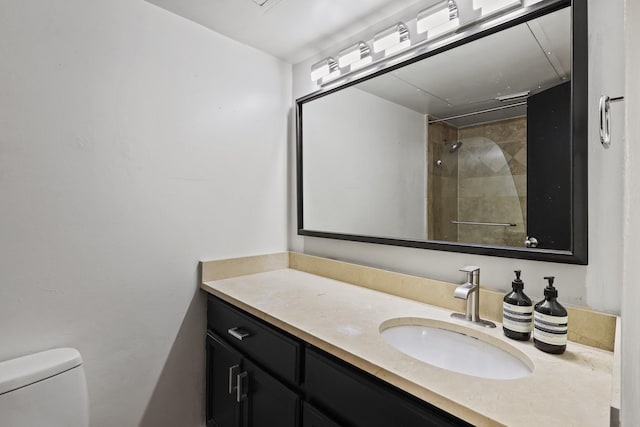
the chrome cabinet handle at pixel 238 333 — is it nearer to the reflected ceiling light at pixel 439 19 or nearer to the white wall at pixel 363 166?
the white wall at pixel 363 166

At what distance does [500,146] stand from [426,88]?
43 cm

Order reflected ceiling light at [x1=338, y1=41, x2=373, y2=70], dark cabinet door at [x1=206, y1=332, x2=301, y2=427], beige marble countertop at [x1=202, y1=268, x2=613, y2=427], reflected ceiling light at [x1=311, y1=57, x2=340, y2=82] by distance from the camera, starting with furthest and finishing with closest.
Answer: reflected ceiling light at [x1=311, y1=57, x2=340, y2=82] → reflected ceiling light at [x1=338, y1=41, x2=373, y2=70] → dark cabinet door at [x1=206, y1=332, x2=301, y2=427] → beige marble countertop at [x1=202, y1=268, x2=613, y2=427]

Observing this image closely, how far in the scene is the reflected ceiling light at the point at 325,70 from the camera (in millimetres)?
1696

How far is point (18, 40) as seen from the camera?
1139 mm

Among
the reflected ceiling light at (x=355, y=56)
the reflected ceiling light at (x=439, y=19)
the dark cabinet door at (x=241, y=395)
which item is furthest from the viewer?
the reflected ceiling light at (x=355, y=56)

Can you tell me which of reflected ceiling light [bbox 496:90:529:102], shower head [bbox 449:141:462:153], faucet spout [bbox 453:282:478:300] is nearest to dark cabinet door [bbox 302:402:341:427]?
faucet spout [bbox 453:282:478:300]

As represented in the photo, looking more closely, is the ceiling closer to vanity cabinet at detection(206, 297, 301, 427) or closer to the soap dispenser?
the soap dispenser

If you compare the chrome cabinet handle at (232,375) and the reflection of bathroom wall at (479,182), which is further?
the chrome cabinet handle at (232,375)

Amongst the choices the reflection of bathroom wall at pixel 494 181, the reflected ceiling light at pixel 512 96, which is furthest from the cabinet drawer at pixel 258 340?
the reflected ceiling light at pixel 512 96

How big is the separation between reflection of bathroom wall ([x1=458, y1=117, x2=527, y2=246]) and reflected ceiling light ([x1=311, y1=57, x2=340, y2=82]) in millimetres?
789

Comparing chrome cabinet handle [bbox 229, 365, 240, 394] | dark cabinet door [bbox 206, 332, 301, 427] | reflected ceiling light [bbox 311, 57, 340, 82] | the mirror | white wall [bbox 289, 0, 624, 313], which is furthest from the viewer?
reflected ceiling light [bbox 311, 57, 340, 82]

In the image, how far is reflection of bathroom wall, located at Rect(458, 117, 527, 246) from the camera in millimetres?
1110

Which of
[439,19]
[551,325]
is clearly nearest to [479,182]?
[551,325]

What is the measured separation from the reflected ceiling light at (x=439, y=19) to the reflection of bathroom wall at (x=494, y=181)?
0.42m
